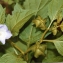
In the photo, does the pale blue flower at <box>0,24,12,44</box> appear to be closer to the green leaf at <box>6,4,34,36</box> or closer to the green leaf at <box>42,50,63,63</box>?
the green leaf at <box>6,4,34,36</box>

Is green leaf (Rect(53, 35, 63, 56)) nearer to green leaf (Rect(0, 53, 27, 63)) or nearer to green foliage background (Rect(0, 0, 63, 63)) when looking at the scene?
green foliage background (Rect(0, 0, 63, 63))

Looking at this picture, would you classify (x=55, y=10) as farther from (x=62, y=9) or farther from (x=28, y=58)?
(x=28, y=58)

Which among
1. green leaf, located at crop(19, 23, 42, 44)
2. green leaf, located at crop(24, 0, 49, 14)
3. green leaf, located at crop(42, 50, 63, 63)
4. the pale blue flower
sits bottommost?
green leaf, located at crop(42, 50, 63, 63)

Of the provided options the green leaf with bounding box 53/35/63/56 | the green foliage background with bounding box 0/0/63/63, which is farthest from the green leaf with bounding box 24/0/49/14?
the green leaf with bounding box 53/35/63/56

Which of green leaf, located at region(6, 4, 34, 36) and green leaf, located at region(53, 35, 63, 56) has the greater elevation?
green leaf, located at region(6, 4, 34, 36)

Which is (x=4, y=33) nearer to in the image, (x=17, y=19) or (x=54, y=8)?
(x=17, y=19)

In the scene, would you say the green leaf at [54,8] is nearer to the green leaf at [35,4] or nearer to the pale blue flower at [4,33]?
the green leaf at [35,4]
